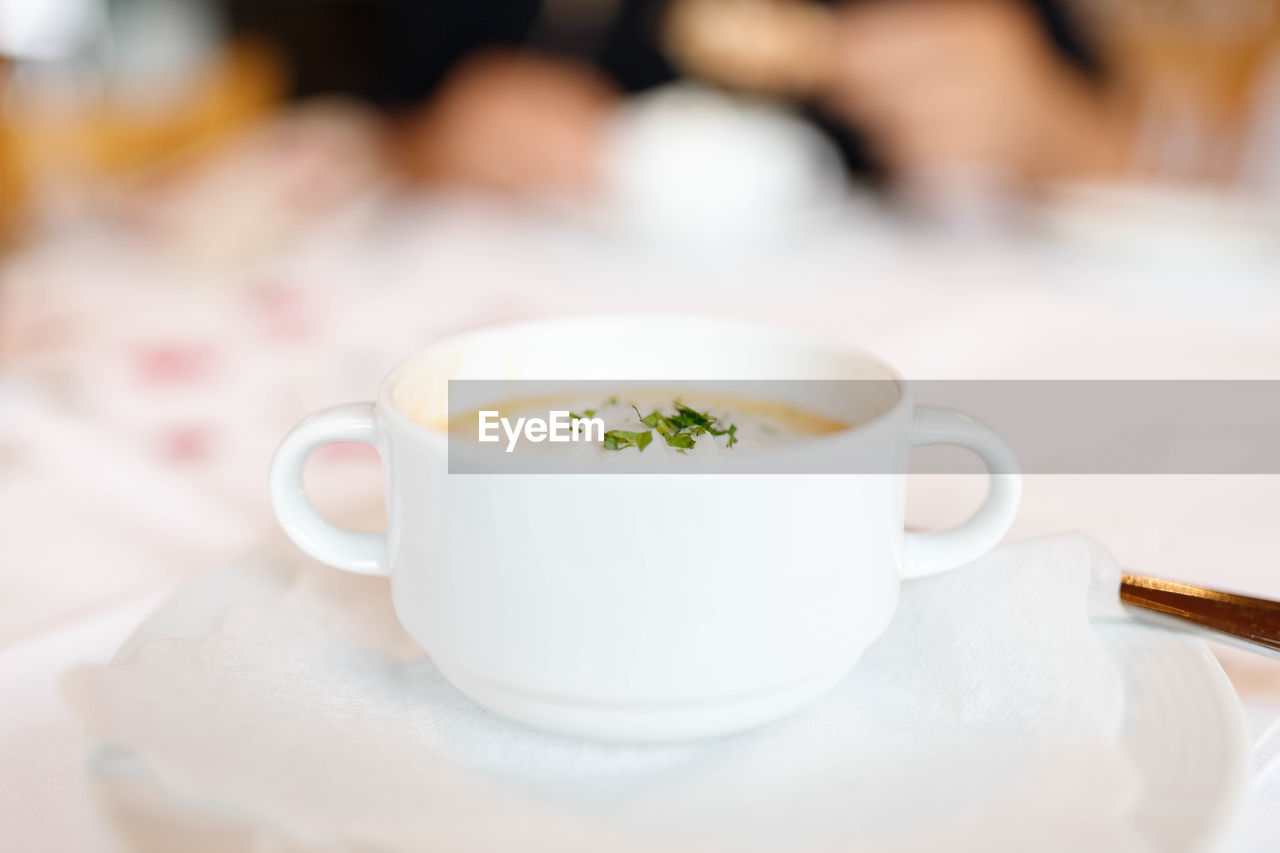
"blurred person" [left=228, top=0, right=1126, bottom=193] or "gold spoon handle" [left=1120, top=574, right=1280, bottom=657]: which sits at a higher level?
"blurred person" [left=228, top=0, right=1126, bottom=193]

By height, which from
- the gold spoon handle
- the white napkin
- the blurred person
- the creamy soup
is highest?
the blurred person

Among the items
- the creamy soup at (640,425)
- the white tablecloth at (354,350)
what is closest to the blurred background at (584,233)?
the white tablecloth at (354,350)

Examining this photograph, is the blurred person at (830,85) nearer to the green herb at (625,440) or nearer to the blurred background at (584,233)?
the blurred background at (584,233)

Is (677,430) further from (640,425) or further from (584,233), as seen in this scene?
(584,233)

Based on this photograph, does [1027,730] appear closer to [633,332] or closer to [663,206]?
[633,332]

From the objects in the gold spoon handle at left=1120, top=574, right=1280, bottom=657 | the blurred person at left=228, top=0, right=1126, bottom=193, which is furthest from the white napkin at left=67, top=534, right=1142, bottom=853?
the blurred person at left=228, top=0, right=1126, bottom=193

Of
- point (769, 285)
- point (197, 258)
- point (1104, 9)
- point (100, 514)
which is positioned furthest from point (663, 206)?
point (1104, 9)

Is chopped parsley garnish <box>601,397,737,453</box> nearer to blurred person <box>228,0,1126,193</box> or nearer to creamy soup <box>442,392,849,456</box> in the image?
creamy soup <box>442,392,849,456</box>
